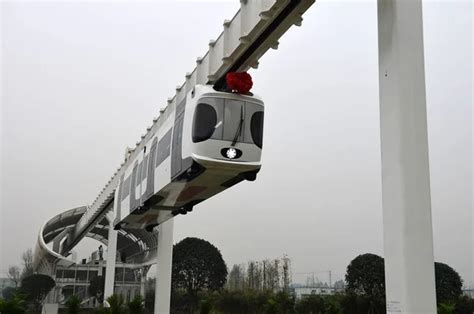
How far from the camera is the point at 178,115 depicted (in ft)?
32.2

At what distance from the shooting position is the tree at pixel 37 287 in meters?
31.5

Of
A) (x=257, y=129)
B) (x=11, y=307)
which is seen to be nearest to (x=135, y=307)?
(x=11, y=307)

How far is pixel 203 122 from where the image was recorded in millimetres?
8477

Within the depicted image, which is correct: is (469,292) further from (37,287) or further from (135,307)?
(37,287)

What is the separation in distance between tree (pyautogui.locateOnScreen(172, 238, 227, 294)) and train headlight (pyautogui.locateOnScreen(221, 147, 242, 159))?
22.1 meters

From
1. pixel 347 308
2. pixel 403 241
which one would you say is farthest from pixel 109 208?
pixel 403 241

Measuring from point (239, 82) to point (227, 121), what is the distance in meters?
0.87

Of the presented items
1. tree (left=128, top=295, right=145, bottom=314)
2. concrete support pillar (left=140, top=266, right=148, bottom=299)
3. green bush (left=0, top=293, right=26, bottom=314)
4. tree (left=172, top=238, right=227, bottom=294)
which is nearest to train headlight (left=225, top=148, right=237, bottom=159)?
tree (left=128, top=295, right=145, bottom=314)

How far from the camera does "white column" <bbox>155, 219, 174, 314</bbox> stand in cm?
1686

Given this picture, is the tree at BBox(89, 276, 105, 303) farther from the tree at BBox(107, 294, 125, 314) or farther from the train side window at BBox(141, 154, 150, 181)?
the train side window at BBox(141, 154, 150, 181)

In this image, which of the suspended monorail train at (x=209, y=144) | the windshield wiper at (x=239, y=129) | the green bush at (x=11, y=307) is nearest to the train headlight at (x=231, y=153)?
the suspended monorail train at (x=209, y=144)

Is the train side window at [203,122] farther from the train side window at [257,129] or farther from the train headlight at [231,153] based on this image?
the train side window at [257,129]

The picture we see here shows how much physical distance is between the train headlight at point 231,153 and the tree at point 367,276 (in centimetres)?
1680

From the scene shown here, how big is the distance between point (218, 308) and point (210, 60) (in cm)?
1935
